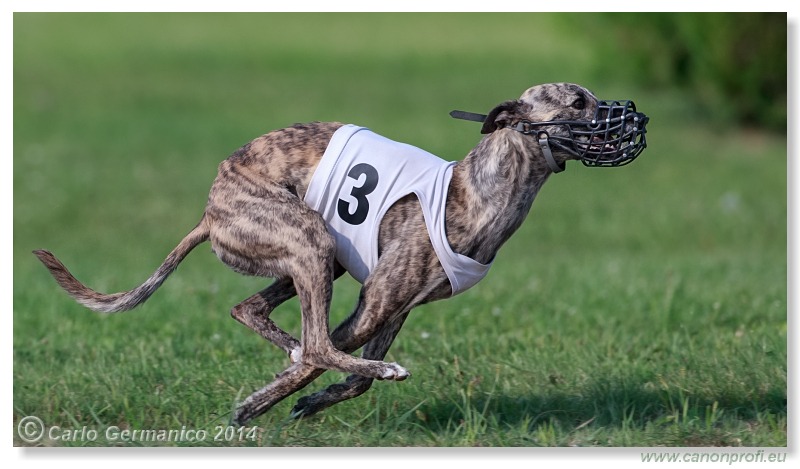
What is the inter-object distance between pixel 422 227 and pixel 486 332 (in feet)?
7.42

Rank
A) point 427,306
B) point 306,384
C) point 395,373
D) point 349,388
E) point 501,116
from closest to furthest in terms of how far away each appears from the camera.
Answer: point 395,373 < point 501,116 < point 306,384 < point 349,388 < point 427,306

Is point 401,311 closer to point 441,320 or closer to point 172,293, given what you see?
point 441,320

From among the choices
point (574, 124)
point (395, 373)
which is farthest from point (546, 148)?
point (395, 373)

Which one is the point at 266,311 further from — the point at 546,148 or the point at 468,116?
the point at 546,148

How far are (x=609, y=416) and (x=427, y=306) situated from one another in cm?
256

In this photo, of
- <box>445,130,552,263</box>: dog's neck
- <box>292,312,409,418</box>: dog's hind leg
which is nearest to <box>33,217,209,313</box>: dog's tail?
<box>292,312,409,418</box>: dog's hind leg

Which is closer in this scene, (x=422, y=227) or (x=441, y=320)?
(x=422, y=227)

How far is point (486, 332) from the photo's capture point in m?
6.98

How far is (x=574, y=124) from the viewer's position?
4.75 meters

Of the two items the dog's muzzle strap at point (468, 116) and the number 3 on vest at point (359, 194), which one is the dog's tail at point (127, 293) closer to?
the number 3 on vest at point (359, 194)

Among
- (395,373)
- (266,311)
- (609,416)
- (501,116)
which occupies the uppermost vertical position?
(501,116)

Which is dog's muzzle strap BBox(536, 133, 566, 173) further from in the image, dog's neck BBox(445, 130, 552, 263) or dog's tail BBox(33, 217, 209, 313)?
dog's tail BBox(33, 217, 209, 313)

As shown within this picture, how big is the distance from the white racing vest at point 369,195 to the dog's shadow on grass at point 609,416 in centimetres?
76
